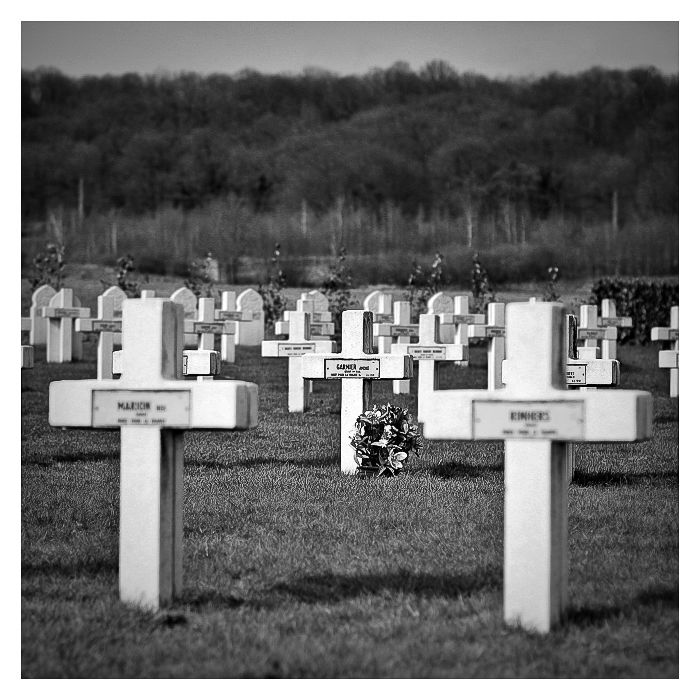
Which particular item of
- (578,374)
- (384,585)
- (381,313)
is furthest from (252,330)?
(384,585)

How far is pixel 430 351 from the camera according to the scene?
12781 millimetres

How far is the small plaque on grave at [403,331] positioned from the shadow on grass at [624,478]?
7325 millimetres

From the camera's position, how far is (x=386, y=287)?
109ft

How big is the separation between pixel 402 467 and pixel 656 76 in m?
34.1

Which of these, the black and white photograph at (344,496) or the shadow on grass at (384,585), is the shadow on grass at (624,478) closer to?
the black and white photograph at (344,496)

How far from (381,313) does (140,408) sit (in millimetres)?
14025

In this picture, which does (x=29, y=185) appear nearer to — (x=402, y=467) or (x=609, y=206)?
(x=609, y=206)

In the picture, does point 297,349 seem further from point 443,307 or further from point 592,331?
point 443,307

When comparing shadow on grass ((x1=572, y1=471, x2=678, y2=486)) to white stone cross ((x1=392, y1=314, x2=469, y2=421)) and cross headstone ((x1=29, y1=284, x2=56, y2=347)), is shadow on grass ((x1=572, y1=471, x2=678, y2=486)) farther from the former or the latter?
cross headstone ((x1=29, y1=284, x2=56, y2=347))

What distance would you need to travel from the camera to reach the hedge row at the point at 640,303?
2406 centimetres

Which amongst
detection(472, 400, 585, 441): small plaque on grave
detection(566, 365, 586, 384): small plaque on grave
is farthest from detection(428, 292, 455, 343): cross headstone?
detection(472, 400, 585, 441): small plaque on grave

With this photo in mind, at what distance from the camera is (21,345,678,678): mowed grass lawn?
4512 mm

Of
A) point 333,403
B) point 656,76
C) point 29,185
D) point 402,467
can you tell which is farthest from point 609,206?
point 402,467

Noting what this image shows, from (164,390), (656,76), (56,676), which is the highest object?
(656,76)
